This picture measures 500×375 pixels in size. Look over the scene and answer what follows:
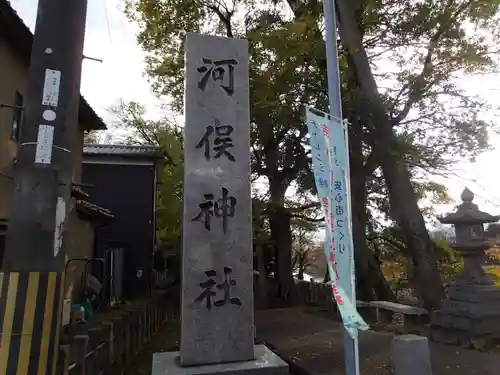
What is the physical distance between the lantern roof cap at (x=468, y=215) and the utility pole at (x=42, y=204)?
25.8 feet

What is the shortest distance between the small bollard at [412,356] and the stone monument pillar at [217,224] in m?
1.21

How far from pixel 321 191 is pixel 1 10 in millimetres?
6320

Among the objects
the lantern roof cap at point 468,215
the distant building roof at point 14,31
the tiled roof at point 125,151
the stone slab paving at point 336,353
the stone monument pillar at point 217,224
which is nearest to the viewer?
the stone monument pillar at point 217,224

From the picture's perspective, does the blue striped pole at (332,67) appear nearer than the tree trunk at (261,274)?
Yes

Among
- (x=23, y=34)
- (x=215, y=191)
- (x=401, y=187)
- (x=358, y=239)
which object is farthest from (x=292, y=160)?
(x=215, y=191)

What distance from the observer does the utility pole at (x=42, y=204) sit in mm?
3020

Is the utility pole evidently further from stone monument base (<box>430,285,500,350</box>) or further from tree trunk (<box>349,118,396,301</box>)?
tree trunk (<box>349,118,396,301</box>)

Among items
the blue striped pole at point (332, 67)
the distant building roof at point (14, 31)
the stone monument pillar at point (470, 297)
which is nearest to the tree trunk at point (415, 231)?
the stone monument pillar at point (470, 297)

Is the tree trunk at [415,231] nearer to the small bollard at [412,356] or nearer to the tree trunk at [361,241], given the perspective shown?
the tree trunk at [361,241]

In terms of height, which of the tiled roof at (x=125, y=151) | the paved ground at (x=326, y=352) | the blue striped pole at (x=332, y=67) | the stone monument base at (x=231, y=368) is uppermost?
the tiled roof at (x=125, y=151)

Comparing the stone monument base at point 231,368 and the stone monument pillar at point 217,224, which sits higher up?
the stone monument pillar at point 217,224

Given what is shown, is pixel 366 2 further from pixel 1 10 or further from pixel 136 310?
pixel 136 310

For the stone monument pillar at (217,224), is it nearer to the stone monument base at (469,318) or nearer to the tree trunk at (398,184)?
the stone monument base at (469,318)

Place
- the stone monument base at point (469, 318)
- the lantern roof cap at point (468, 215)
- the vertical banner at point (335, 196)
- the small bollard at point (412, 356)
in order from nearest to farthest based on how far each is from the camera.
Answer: the vertical banner at point (335, 196), the small bollard at point (412, 356), the stone monument base at point (469, 318), the lantern roof cap at point (468, 215)
